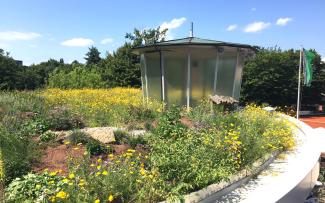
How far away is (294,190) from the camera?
6.32 metres

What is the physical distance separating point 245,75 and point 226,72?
2411 centimetres

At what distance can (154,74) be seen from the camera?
45.8ft

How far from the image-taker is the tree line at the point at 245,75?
31955mm

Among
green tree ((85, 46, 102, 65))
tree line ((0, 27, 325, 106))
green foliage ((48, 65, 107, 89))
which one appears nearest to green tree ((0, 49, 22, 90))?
tree line ((0, 27, 325, 106))

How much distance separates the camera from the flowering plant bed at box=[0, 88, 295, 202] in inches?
178

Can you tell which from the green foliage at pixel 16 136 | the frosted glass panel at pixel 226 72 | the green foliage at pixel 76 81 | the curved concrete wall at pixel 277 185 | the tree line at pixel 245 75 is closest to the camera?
the green foliage at pixel 16 136

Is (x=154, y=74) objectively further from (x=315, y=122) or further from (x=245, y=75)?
(x=245, y=75)

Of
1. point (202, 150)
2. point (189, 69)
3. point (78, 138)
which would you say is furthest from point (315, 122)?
point (78, 138)

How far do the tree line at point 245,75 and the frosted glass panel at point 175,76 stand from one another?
1746 centimetres

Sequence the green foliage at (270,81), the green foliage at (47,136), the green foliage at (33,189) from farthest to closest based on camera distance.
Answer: the green foliage at (270,81), the green foliage at (47,136), the green foliage at (33,189)

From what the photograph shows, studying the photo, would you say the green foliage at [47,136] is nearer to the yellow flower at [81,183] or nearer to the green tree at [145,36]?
the yellow flower at [81,183]

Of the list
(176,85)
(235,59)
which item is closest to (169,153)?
(176,85)

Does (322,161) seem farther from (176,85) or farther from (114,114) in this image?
(114,114)

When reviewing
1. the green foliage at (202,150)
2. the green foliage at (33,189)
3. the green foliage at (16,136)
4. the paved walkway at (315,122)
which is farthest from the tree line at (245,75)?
the green foliage at (33,189)
